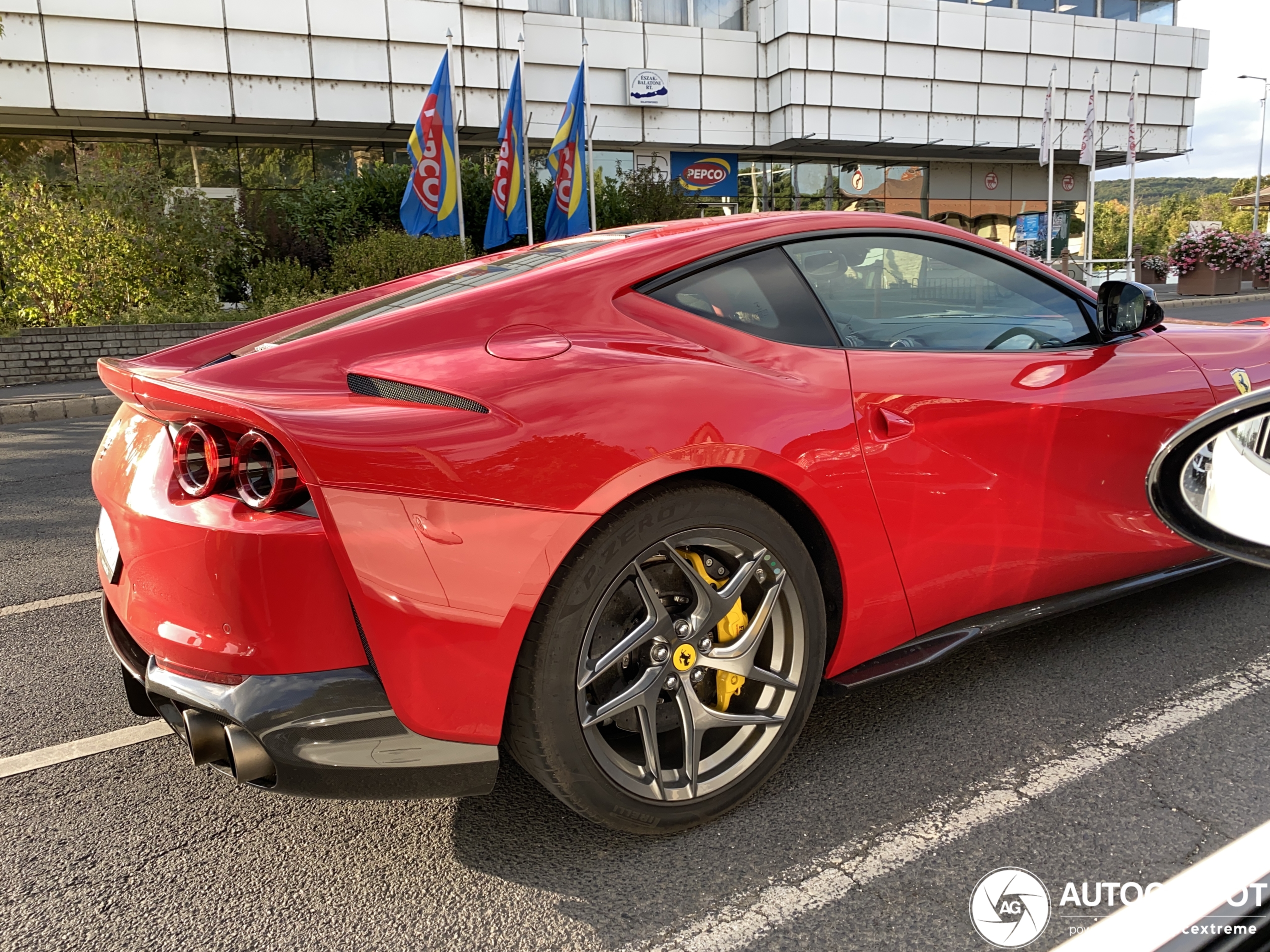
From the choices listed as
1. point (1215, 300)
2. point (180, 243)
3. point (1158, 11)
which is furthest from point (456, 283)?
point (1158, 11)

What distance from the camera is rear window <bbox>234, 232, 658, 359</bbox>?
7.69 ft

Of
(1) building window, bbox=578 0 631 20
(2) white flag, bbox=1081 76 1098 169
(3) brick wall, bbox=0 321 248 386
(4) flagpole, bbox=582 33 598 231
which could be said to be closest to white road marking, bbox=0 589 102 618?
(3) brick wall, bbox=0 321 248 386

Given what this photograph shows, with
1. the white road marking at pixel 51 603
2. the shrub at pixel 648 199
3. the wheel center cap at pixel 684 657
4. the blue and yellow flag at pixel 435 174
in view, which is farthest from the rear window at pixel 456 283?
the shrub at pixel 648 199

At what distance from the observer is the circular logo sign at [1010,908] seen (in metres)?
1.77

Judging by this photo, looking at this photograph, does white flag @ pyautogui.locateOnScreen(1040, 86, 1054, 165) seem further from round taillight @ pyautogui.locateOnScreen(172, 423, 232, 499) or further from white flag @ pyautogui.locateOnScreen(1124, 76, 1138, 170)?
round taillight @ pyautogui.locateOnScreen(172, 423, 232, 499)

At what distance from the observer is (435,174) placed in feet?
51.7

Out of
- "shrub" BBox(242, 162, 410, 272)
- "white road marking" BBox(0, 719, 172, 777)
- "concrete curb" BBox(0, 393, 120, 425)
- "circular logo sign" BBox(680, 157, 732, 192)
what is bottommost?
"concrete curb" BBox(0, 393, 120, 425)

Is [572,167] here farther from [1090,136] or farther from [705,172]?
[1090,136]

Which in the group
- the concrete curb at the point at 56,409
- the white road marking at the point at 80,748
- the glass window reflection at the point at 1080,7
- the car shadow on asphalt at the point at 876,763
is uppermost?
the glass window reflection at the point at 1080,7

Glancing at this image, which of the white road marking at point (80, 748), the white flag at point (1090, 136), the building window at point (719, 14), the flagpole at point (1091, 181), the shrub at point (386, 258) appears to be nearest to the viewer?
the white road marking at point (80, 748)

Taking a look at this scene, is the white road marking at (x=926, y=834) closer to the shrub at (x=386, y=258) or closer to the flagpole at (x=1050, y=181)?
the shrub at (x=386, y=258)

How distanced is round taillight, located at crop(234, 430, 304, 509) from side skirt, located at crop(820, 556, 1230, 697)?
141 cm

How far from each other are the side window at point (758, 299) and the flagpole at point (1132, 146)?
26.6 m

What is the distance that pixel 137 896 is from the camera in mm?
1933
